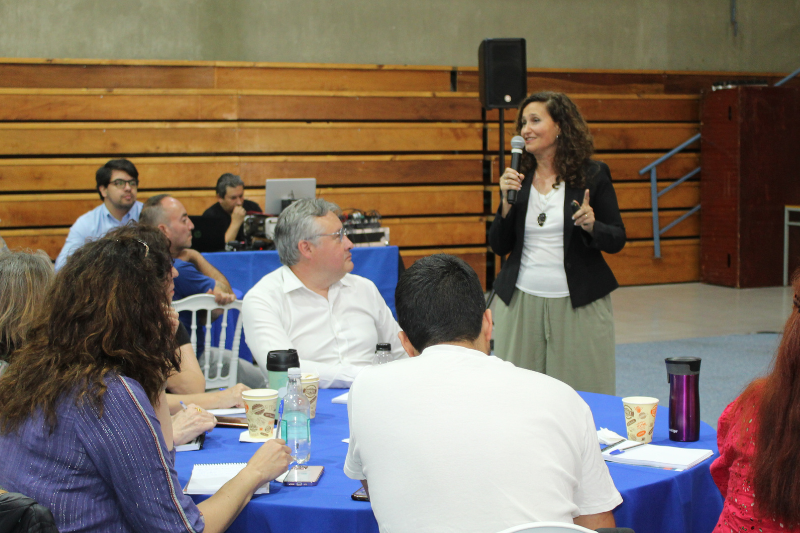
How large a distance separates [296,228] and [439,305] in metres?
1.44

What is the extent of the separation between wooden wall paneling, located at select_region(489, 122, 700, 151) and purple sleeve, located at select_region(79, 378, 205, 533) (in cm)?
722

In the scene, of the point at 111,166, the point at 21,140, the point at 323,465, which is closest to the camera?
the point at 323,465

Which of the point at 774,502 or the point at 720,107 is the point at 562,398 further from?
the point at 720,107

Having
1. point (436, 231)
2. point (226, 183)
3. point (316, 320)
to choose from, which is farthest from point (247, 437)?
point (436, 231)

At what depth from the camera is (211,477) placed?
1565mm

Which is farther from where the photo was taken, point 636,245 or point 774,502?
point 636,245

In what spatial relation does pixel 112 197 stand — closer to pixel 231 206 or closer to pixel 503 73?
pixel 231 206

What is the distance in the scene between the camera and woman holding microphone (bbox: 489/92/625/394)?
2795 mm

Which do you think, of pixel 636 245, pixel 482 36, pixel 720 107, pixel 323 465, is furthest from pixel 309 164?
pixel 323 465

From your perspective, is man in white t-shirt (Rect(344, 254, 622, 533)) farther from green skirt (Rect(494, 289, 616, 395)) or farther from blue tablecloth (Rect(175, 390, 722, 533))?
green skirt (Rect(494, 289, 616, 395))

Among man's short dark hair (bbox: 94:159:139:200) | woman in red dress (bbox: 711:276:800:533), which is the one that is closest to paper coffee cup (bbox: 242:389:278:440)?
woman in red dress (bbox: 711:276:800:533)

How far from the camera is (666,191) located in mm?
8508

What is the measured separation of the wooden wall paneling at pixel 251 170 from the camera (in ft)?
22.8

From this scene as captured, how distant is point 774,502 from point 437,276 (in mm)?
661
